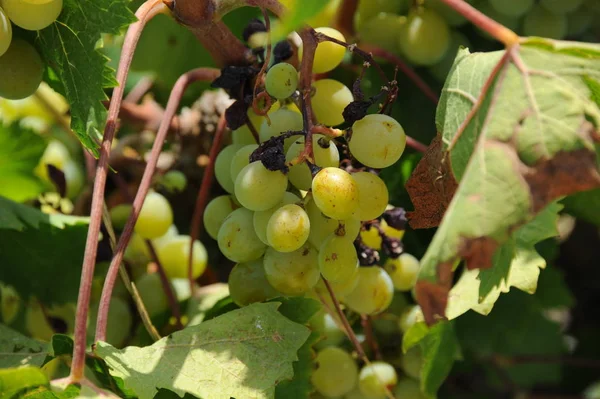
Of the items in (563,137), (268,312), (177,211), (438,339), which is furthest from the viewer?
(177,211)

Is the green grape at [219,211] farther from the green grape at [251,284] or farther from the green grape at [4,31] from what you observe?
the green grape at [4,31]

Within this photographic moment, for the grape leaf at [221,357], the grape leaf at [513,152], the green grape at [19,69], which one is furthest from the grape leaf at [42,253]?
the grape leaf at [513,152]

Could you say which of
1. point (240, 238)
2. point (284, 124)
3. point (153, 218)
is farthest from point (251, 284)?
point (153, 218)

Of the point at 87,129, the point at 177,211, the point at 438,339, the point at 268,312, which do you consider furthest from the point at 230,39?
the point at 177,211

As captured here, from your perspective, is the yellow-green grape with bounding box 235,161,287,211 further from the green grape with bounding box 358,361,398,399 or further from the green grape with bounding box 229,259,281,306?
the green grape with bounding box 358,361,398,399

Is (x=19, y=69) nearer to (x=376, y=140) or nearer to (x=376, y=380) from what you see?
(x=376, y=140)

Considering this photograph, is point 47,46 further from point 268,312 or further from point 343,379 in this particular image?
point 343,379
